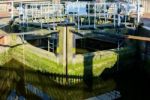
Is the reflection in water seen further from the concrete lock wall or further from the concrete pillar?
the concrete lock wall

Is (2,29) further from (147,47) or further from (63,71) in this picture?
(147,47)

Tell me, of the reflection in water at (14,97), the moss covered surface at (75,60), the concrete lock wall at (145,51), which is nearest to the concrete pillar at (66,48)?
the moss covered surface at (75,60)

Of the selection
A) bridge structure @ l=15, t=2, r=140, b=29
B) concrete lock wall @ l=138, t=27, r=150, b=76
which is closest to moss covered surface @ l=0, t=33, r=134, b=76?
concrete lock wall @ l=138, t=27, r=150, b=76

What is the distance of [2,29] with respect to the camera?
50.9 feet

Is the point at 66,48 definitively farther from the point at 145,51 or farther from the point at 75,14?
the point at 75,14

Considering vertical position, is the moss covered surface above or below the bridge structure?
below

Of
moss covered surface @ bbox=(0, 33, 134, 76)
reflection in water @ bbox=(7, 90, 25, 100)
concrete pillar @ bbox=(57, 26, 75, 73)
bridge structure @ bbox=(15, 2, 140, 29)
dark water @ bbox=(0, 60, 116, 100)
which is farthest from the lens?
bridge structure @ bbox=(15, 2, 140, 29)

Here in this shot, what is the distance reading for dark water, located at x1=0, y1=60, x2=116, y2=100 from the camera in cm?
1123

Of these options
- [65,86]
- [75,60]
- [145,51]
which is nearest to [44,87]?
[65,86]

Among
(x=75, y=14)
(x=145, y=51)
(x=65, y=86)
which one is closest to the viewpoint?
(x=65, y=86)

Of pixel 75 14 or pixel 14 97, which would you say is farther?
pixel 75 14

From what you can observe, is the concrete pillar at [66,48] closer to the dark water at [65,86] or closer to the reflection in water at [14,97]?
the dark water at [65,86]

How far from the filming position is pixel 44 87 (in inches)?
467

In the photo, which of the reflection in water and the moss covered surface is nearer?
the reflection in water
